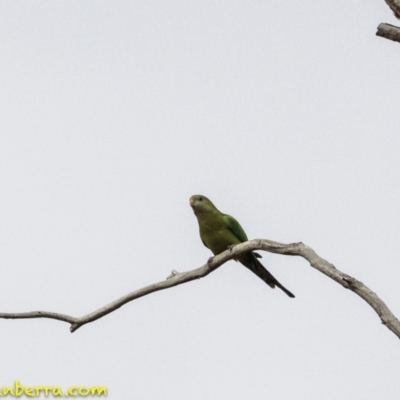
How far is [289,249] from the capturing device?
556 centimetres

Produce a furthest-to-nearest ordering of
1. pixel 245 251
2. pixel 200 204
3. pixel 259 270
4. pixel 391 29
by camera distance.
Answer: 1. pixel 200 204
2. pixel 259 270
3. pixel 245 251
4. pixel 391 29

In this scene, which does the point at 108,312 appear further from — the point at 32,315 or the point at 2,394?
the point at 2,394

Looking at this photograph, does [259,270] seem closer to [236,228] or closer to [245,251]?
[236,228]

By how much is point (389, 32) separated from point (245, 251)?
2185mm

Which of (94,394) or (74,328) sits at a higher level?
(74,328)

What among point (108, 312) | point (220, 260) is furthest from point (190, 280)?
point (108, 312)

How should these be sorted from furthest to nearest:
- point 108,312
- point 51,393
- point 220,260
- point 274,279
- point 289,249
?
point 274,279, point 51,393, point 220,260, point 108,312, point 289,249

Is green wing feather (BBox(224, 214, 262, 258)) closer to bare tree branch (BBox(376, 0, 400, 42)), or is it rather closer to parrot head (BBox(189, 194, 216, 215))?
parrot head (BBox(189, 194, 216, 215))

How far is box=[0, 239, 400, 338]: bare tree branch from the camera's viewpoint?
4887 millimetres

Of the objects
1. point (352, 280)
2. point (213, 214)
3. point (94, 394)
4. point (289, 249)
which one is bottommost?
point (94, 394)

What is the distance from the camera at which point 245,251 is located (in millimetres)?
6141

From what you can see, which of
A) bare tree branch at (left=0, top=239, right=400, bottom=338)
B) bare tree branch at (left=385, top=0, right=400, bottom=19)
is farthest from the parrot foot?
bare tree branch at (left=385, top=0, right=400, bottom=19)

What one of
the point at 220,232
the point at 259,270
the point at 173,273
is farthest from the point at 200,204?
the point at 173,273

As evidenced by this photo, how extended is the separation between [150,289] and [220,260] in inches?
30.6
